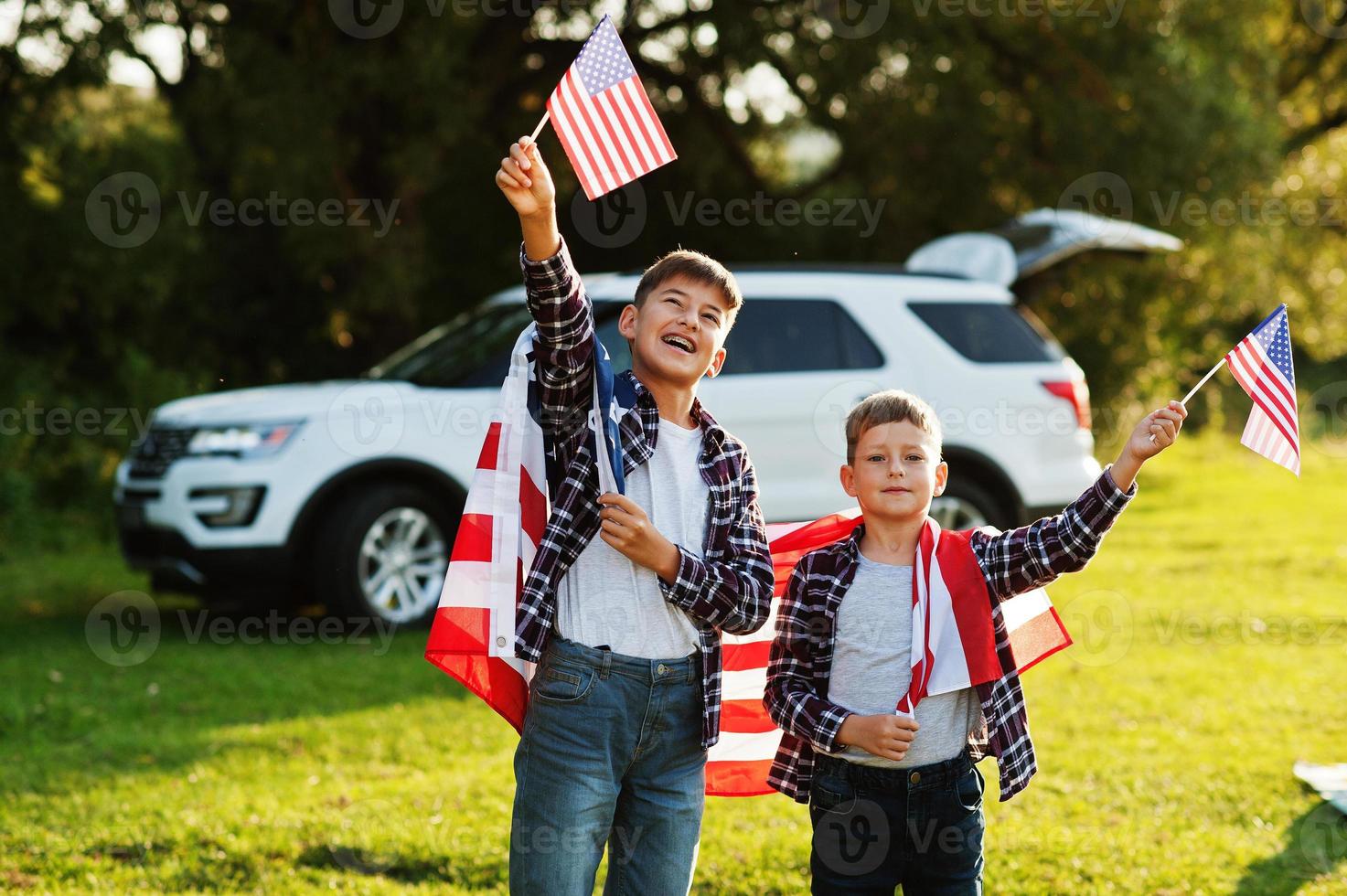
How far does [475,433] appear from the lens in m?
7.91

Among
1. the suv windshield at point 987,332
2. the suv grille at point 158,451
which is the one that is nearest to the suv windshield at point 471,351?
the suv grille at point 158,451

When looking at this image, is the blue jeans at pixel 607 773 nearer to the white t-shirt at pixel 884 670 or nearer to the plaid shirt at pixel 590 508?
the plaid shirt at pixel 590 508

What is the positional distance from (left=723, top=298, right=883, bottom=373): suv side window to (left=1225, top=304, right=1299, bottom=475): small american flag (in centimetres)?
496

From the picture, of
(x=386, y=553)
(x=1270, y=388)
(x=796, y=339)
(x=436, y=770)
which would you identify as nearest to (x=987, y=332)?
(x=796, y=339)

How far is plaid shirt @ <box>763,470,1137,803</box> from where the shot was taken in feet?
9.74

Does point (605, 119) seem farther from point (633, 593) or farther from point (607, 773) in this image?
point (607, 773)

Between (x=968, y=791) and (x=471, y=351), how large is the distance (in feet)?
18.3

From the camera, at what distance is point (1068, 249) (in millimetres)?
9797

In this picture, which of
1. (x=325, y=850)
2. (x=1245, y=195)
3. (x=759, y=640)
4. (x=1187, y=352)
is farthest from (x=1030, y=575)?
(x=1187, y=352)

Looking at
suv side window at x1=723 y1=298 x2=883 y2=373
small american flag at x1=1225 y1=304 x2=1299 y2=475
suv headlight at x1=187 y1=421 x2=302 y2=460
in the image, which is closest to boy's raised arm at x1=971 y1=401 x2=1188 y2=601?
small american flag at x1=1225 y1=304 x2=1299 y2=475

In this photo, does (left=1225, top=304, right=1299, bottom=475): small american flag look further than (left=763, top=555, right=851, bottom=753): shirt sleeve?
Yes

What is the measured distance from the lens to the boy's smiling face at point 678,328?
9.47ft

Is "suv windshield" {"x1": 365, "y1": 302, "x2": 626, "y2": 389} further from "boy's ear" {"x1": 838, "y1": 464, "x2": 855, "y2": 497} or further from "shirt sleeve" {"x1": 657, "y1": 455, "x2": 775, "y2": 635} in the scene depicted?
"shirt sleeve" {"x1": 657, "y1": 455, "x2": 775, "y2": 635}

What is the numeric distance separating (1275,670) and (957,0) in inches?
258
